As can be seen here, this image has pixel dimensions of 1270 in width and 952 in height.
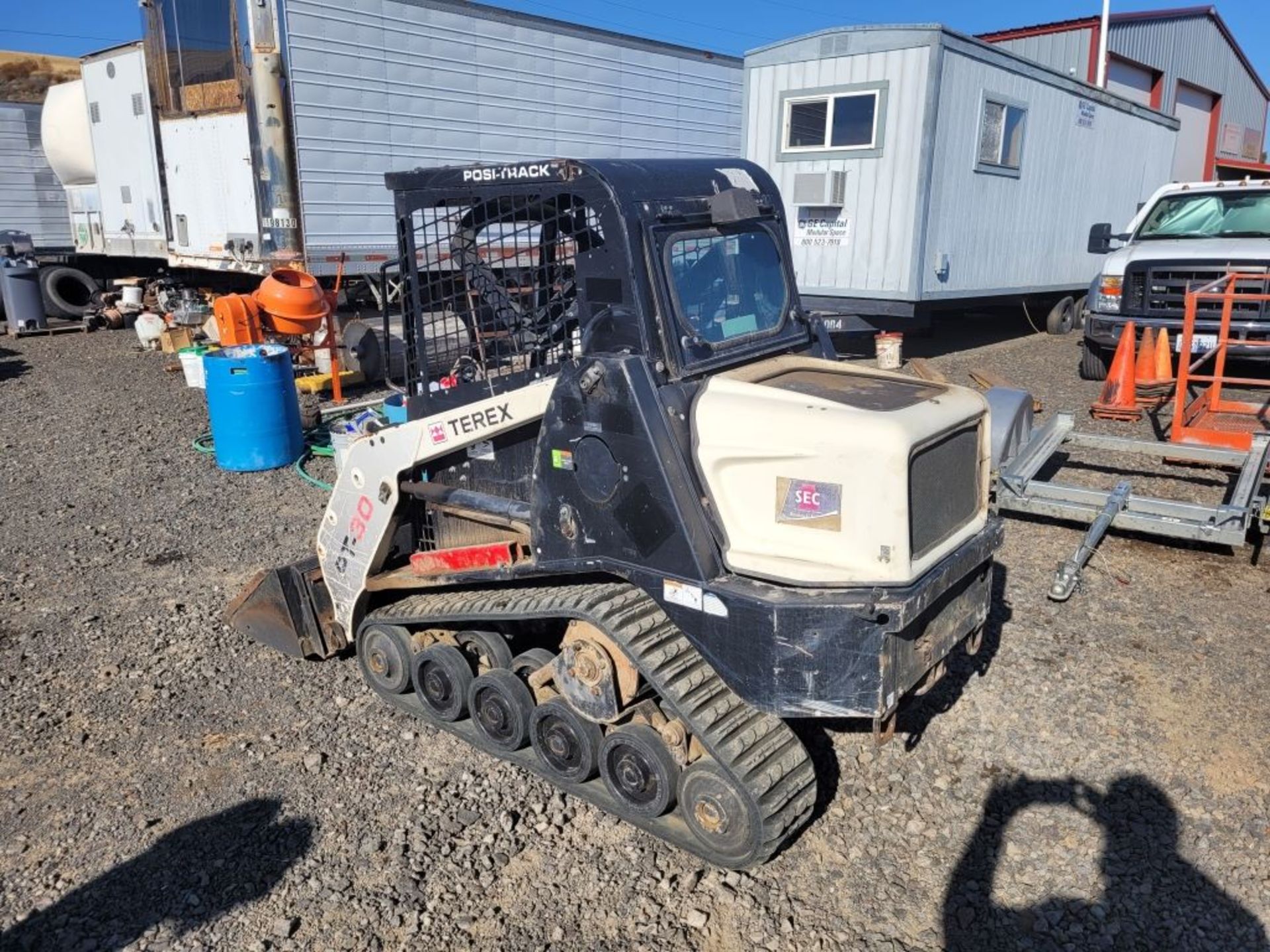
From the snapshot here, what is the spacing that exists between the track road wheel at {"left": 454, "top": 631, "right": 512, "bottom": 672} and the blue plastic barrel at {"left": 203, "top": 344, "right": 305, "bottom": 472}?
4.45 m

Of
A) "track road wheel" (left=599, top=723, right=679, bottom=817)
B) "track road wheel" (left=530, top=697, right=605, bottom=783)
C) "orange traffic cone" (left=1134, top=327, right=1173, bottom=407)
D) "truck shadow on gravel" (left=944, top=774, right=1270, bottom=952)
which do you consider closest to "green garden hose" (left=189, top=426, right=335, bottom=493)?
"track road wheel" (left=530, top=697, right=605, bottom=783)

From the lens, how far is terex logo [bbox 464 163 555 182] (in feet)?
11.9

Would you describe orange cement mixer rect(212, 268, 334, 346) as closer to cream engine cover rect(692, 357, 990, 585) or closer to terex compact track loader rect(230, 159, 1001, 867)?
terex compact track loader rect(230, 159, 1001, 867)

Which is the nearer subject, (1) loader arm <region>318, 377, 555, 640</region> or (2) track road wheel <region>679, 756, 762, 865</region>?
(2) track road wheel <region>679, 756, 762, 865</region>

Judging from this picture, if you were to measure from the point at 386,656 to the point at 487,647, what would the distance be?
0.62 metres

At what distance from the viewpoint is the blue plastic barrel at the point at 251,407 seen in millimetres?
7863

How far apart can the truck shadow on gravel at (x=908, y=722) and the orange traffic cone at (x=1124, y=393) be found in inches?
201

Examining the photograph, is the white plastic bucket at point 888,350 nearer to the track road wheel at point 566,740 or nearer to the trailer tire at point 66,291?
the track road wheel at point 566,740

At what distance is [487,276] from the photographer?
404 cm

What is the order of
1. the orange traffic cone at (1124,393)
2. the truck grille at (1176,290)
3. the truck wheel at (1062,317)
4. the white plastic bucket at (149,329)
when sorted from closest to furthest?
the orange traffic cone at (1124,393) → the truck grille at (1176,290) → the white plastic bucket at (149,329) → the truck wheel at (1062,317)

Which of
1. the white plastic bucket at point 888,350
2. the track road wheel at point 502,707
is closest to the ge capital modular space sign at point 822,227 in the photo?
the white plastic bucket at point 888,350

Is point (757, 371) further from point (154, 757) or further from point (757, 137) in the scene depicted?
point (757, 137)

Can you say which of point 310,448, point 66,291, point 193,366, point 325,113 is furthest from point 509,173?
point 66,291

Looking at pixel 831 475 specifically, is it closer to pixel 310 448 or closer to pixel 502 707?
pixel 502 707
